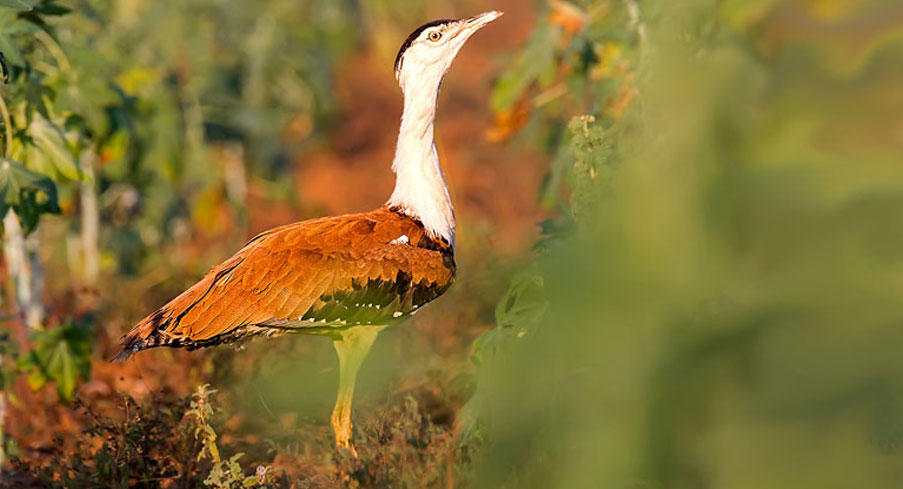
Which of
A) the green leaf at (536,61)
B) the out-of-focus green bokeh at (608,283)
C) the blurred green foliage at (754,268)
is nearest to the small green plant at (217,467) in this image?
the out-of-focus green bokeh at (608,283)

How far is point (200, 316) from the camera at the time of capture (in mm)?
3816

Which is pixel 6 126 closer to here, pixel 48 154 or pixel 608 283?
pixel 48 154

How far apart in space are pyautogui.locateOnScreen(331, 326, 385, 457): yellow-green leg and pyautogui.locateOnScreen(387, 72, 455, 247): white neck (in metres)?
0.40

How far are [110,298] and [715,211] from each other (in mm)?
7341

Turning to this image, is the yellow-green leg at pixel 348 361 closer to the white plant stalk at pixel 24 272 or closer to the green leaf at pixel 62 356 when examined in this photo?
the green leaf at pixel 62 356

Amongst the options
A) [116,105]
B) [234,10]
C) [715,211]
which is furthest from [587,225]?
[234,10]

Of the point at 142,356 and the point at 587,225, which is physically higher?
the point at 587,225

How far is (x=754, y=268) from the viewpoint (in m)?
0.72

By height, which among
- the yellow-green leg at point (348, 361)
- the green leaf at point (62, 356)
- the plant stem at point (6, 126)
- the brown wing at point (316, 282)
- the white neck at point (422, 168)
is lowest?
the green leaf at point (62, 356)

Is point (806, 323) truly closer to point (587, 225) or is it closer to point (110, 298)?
point (587, 225)

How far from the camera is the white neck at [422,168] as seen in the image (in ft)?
13.4

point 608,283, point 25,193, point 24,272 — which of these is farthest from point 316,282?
point 608,283

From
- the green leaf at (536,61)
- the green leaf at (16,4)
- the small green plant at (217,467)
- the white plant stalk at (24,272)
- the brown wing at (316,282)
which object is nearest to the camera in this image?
the small green plant at (217,467)

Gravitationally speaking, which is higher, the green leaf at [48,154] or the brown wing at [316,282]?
the green leaf at [48,154]
